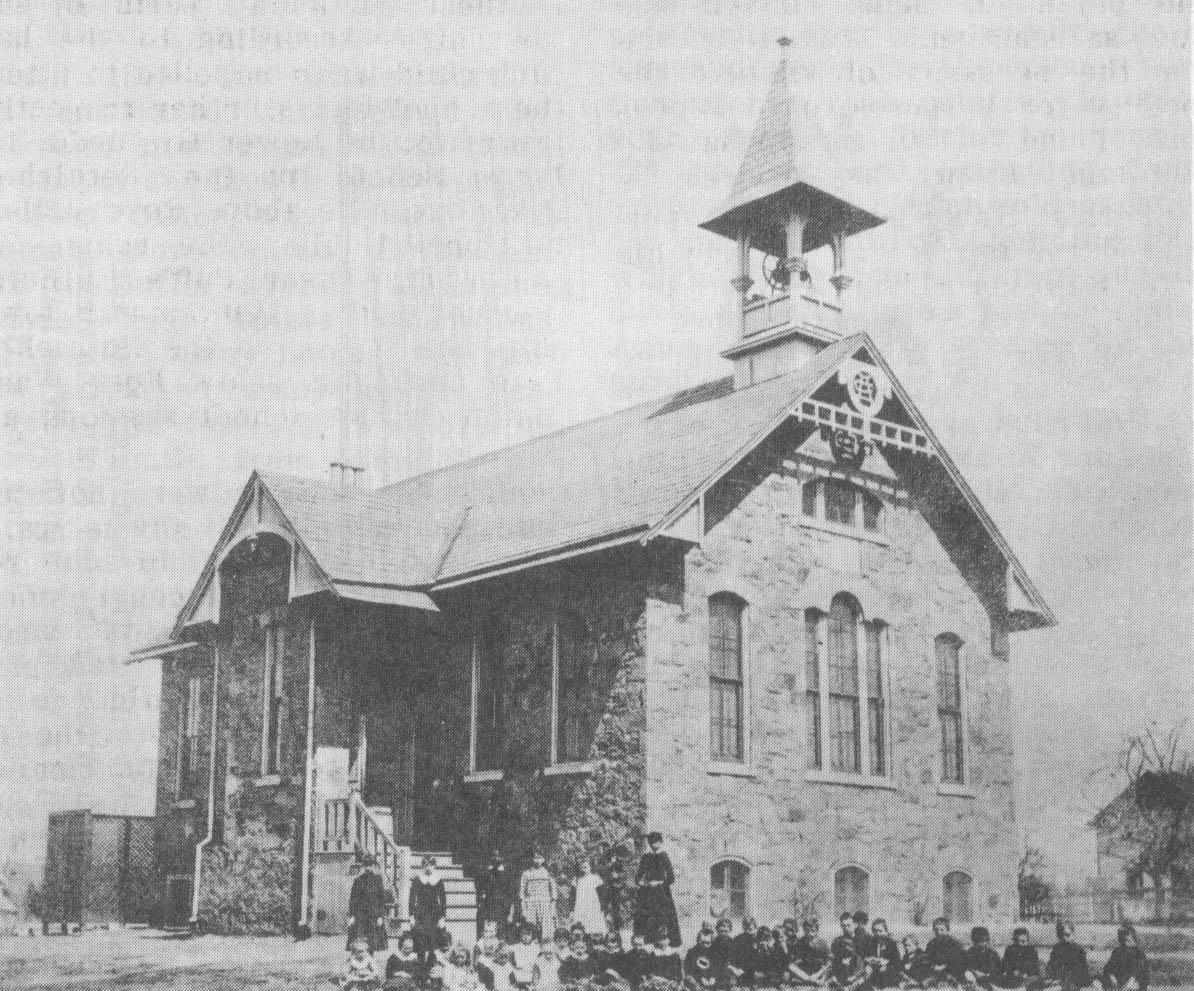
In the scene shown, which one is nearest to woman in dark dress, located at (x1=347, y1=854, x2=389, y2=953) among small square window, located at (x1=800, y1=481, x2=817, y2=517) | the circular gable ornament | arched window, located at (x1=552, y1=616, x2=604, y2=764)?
arched window, located at (x1=552, y1=616, x2=604, y2=764)

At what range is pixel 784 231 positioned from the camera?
26859mm

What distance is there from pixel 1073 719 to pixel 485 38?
40.6 feet

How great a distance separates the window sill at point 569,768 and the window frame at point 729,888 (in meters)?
1.94

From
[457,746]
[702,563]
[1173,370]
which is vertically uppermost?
[1173,370]

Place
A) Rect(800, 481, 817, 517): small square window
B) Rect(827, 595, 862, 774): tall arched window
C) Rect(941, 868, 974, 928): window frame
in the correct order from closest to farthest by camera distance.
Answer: Rect(827, 595, 862, 774): tall arched window < Rect(800, 481, 817, 517): small square window < Rect(941, 868, 974, 928): window frame

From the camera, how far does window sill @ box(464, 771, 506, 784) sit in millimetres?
23016

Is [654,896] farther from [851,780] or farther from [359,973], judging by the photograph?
[851,780]

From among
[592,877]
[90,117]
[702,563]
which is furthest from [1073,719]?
[90,117]

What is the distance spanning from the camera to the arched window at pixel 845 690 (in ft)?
75.7

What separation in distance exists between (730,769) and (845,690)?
8.97 ft

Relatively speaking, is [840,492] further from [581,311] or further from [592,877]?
[592,877]

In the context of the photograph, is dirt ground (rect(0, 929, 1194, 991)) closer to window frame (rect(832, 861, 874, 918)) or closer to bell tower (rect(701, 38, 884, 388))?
window frame (rect(832, 861, 874, 918))

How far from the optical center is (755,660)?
73.3 feet

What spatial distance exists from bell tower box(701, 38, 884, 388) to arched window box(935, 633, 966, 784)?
4.85 metres
